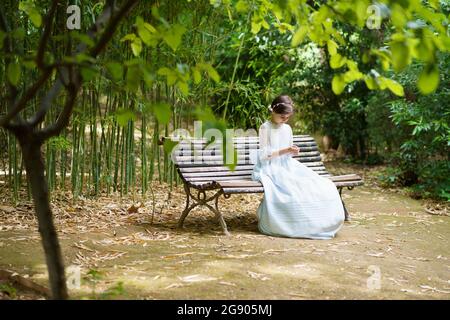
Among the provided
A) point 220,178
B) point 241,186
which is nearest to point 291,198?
point 241,186

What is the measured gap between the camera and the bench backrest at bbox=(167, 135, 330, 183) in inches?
186

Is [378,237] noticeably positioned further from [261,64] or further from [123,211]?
[261,64]

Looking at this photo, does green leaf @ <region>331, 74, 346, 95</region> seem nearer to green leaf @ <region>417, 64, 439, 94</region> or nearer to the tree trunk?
green leaf @ <region>417, 64, 439, 94</region>

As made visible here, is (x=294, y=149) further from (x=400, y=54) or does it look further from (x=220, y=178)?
(x=400, y=54)

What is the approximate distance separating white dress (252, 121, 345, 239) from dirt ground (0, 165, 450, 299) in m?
0.11

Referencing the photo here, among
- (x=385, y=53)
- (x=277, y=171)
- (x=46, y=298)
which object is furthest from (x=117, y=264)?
(x=385, y=53)

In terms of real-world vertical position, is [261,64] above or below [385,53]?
above

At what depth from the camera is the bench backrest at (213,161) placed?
186 inches

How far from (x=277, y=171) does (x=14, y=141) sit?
7.58 feet

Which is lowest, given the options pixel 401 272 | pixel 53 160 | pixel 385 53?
A: pixel 401 272

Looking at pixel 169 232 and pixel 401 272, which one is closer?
pixel 401 272

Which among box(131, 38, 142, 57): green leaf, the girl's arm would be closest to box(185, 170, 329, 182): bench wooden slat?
the girl's arm

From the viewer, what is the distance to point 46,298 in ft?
9.02

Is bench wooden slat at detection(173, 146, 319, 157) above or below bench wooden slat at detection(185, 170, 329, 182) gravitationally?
above
